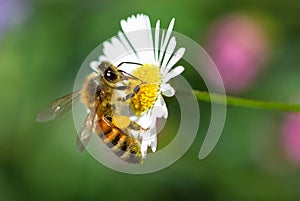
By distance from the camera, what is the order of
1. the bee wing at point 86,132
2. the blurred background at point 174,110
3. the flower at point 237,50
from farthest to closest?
the flower at point 237,50 < the blurred background at point 174,110 < the bee wing at point 86,132

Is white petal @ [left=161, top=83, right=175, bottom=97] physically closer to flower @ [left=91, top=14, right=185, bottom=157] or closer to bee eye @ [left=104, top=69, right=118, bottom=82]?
flower @ [left=91, top=14, right=185, bottom=157]

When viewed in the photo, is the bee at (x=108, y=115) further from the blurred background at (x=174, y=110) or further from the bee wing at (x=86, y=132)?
the blurred background at (x=174, y=110)

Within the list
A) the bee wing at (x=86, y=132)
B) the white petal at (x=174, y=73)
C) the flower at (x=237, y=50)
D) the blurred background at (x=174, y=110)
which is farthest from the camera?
the flower at (x=237, y=50)

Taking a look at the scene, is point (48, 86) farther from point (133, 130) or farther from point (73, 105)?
point (133, 130)

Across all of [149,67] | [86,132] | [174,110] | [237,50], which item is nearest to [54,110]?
[86,132]

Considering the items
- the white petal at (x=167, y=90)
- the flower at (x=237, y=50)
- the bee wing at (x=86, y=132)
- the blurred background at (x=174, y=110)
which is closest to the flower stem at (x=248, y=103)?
the white petal at (x=167, y=90)

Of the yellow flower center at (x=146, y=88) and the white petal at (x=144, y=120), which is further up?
the yellow flower center at (x=146, y=88)

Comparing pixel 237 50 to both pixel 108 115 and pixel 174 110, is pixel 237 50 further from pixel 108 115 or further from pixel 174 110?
pixel 108 115
